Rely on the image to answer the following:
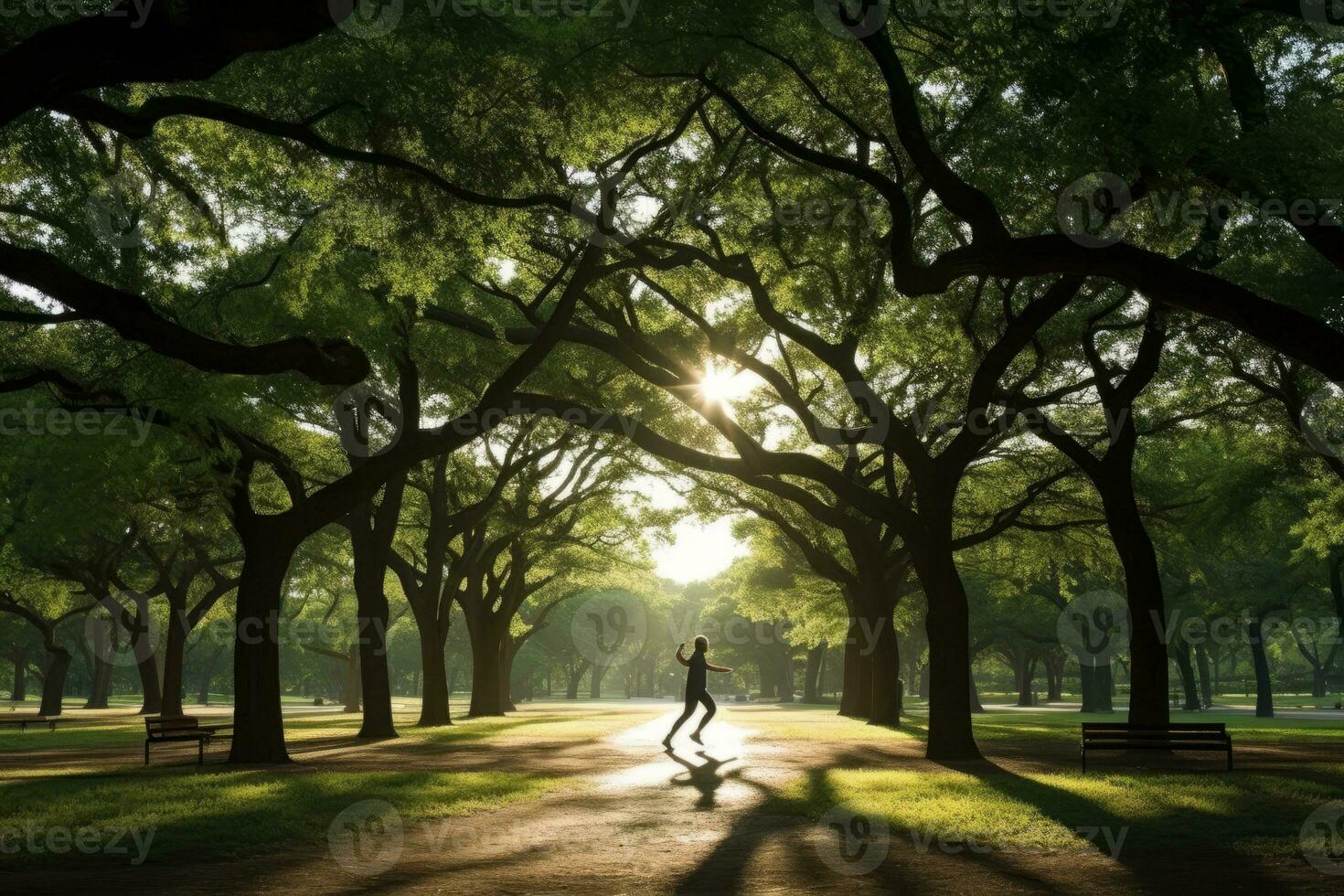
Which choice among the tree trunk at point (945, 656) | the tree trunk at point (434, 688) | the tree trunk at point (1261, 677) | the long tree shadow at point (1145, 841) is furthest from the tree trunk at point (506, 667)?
the long tree shadow at point (1145, 841)

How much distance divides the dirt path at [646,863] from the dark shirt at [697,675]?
6.70 meters

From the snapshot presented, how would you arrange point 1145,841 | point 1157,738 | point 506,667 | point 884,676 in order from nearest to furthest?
point 1145,841 → point 1157,738 → point 884,676 → point 506,667

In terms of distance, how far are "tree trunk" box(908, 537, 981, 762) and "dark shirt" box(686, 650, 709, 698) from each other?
4291mm

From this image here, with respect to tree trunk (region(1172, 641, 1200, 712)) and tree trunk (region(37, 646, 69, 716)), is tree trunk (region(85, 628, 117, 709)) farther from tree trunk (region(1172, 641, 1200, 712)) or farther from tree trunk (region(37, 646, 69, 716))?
tree trunk (region(1172, 641, 1200, 712))

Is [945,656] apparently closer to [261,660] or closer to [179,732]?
[261,660]

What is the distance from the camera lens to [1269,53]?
52.1 feet

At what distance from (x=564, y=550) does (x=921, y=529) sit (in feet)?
89.6

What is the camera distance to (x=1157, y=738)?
55.8ft

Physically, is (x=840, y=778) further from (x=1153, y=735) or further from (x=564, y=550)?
(x=564, y=550)

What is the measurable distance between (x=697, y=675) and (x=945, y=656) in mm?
4829

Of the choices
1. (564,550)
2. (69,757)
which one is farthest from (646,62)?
(564,550)

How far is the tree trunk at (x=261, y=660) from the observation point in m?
18.4

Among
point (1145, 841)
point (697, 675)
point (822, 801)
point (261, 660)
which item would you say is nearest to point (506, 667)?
point (697, 675)

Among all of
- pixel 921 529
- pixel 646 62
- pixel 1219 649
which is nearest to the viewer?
pixel 646 62
